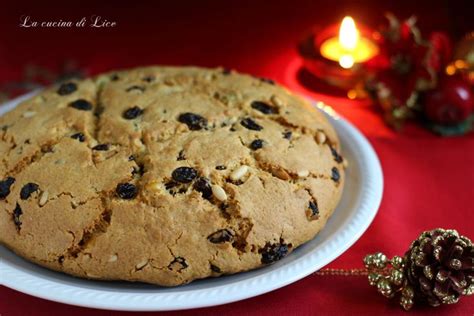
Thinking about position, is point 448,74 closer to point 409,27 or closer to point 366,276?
point 409,27

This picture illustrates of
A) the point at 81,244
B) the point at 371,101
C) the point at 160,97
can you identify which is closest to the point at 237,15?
the point at 371,101

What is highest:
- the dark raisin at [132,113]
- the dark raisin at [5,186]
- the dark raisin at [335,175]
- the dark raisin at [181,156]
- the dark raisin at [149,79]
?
the dark raisin at [149,79]

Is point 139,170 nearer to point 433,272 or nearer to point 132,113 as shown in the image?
point 132,113

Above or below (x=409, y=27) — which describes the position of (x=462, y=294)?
below

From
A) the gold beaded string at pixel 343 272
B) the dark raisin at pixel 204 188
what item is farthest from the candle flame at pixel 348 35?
the dark raisin at pixel 204 188

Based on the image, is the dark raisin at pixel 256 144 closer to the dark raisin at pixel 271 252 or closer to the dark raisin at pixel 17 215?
the dark raisin at pixel 271 252

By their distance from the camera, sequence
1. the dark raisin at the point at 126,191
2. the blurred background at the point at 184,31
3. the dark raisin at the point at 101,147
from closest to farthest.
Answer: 1. the dark raisin at the point at 126,191
2. the dark raisin at the point at 101,147
3. the blurred background at the point at 184,31

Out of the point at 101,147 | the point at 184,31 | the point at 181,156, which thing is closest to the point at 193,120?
the point at 181,156
